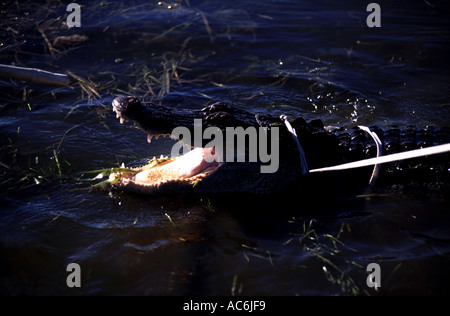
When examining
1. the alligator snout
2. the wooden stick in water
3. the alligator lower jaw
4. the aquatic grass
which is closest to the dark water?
the aquatic grass

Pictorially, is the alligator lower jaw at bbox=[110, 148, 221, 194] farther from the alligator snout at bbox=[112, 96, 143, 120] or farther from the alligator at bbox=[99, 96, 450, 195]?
the alligator snout at bbox=[112, 96, 143, 120]

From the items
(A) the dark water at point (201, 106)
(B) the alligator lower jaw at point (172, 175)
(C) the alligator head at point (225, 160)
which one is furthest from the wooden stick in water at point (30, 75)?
(A) the dark water at point (201, 106)

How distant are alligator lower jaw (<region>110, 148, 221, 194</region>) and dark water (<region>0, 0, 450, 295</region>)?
0.15 meters

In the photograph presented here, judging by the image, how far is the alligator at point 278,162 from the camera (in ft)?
10.8

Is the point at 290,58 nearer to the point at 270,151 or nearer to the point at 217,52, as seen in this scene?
the point at 217,52

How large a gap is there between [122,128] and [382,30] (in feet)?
15.0

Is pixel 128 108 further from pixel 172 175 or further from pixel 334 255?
pixel 334 255

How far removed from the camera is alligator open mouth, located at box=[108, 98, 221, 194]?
3342 mm

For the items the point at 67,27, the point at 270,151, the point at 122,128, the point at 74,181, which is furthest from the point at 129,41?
the point at 270,151

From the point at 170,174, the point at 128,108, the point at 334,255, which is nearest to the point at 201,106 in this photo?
the point at 170,174

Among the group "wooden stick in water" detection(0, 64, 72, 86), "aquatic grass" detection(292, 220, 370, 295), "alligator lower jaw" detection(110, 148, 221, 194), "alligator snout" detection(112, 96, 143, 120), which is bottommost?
"aquatic grass" detection(292, 220, 370, 295)

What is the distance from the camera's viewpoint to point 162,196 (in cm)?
346

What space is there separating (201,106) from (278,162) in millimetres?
1748

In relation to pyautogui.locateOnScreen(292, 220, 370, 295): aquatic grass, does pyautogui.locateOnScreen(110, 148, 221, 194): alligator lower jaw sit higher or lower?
higher
